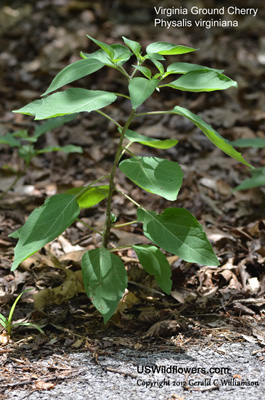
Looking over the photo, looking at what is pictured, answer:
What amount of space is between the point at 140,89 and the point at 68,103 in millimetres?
266

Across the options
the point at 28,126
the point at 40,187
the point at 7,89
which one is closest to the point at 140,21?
the point at 7,89

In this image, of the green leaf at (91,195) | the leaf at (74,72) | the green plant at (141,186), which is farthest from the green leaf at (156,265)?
the leaf at (74,72)

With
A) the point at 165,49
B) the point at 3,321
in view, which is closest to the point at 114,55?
the point at 165,49

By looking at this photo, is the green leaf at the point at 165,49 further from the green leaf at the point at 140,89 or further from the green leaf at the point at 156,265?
the green leaf at the point at 156,265

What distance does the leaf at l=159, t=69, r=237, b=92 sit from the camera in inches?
64.9

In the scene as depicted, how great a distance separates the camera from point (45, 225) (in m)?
1.71

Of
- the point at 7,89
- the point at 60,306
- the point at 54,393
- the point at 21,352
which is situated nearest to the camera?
the point at 54,393

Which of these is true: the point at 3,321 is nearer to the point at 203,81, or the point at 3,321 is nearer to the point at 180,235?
the point at 180,235

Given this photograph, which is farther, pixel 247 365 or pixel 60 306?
pixel 60 306

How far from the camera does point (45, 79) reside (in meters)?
4.55

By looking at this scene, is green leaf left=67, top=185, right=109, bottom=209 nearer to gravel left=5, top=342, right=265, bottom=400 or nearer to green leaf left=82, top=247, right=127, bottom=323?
green leaf left=82, top=247, right=127, bottom=323

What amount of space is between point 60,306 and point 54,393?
577mm

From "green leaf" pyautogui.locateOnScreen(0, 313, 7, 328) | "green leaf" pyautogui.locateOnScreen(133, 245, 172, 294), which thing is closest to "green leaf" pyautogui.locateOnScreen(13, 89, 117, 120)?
"green leaf" pyautogui.locateOnScreen(133, 245, 172, 294)

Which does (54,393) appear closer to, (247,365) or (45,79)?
(247,365)
